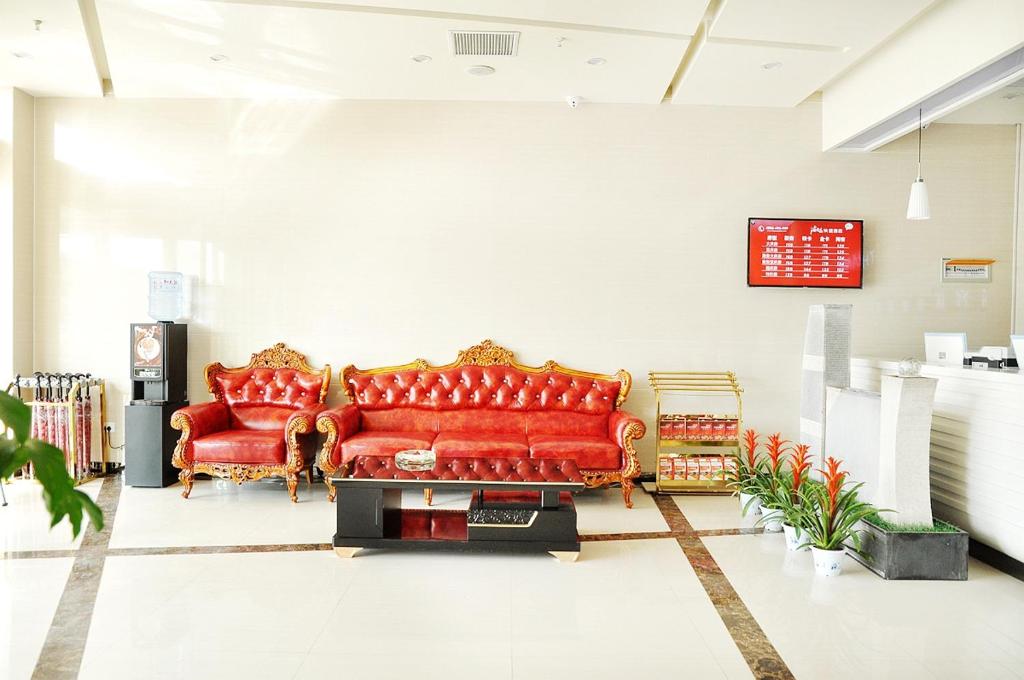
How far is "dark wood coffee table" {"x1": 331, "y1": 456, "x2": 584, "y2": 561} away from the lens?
4.12 m

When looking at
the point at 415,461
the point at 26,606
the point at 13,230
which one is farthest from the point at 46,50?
the point at 415,461

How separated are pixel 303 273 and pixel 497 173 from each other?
1.95m

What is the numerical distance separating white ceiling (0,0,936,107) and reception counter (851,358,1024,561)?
7.51ft

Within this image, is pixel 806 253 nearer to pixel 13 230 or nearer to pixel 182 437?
pixel 182 437

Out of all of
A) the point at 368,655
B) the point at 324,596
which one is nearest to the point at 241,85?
the point at 324,596

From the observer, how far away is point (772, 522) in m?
4.84

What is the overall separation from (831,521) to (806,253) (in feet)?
9.67

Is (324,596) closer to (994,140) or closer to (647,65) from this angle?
(647,65)

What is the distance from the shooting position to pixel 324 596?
3561mm

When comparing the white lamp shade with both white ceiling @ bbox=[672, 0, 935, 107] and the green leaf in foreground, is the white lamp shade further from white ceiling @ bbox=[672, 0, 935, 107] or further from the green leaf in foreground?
the green leaf in foreground

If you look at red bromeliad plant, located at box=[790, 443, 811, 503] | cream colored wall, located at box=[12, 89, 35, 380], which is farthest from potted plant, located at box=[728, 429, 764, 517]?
cream colored wall, located at box=[12, 89, 35, 380]

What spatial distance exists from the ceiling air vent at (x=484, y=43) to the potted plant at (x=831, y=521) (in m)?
3.45

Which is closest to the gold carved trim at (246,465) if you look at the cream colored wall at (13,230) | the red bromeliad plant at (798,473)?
Result: the cream colored wall at (13,230)

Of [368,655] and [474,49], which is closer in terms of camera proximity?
[368,655]
